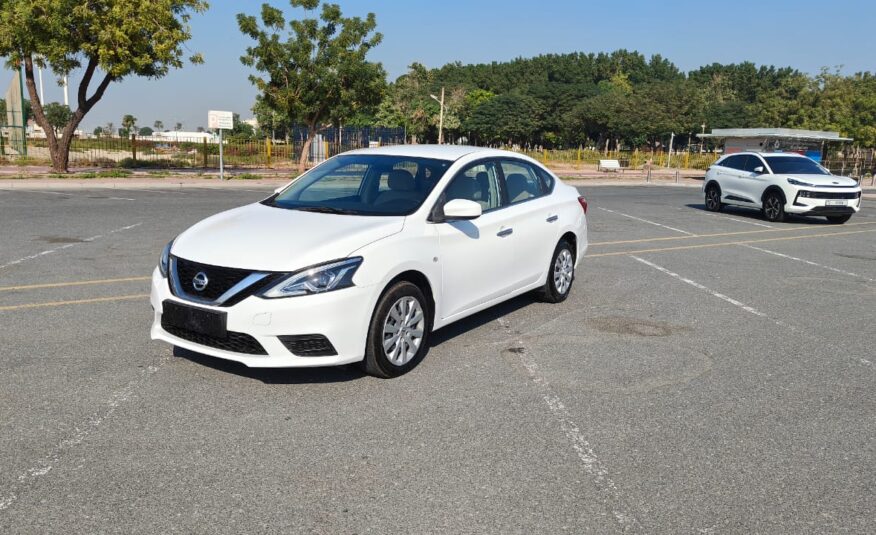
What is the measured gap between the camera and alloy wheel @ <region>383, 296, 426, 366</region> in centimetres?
489

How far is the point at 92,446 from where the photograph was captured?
150 inches

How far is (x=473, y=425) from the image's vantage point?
167 inches

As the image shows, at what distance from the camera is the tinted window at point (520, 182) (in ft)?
21.1

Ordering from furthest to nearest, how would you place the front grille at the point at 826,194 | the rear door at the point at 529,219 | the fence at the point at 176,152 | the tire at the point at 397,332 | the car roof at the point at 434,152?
the fence at the point at 176,152 < the front grille at the point at 826,194 < the rear door at the point at 529,219 < the car roof at the point at 434,152 < the tire at the point at 397,332

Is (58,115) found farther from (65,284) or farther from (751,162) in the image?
(65,284)

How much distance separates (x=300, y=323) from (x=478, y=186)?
7.30 ft

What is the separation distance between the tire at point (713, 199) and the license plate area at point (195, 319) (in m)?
16.0

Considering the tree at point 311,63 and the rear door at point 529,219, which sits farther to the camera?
the tree at point 311,63

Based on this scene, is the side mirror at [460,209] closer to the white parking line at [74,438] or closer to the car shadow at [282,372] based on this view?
the car shadow at [282,372]

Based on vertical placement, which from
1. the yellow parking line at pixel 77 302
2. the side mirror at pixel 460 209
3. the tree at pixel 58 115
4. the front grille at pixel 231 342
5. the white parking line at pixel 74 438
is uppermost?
the tree at pixel 58 115

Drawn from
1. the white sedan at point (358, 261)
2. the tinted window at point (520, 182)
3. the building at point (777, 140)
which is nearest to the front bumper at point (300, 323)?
the white sedan at point (358, 261)

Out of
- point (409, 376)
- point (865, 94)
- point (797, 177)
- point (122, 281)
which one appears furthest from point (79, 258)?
point (865, 94)

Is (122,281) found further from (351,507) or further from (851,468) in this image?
(851,468)

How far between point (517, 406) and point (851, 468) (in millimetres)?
1850
